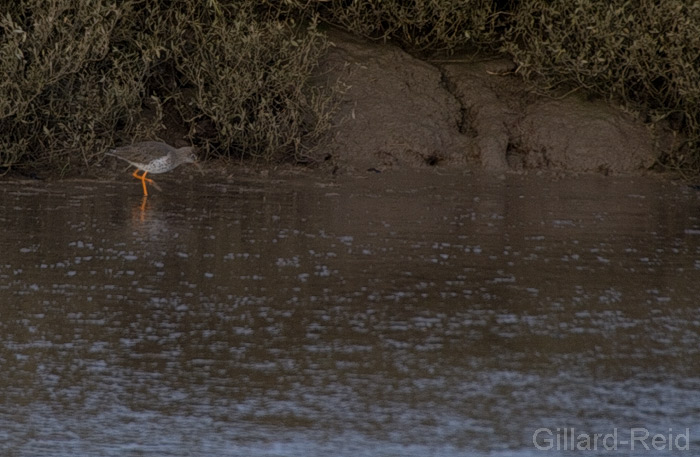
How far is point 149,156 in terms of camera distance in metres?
9.25

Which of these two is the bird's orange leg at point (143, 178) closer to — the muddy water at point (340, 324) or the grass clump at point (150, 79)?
the muddy water at point (340, 324)

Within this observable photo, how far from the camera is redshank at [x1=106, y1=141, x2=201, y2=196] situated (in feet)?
30.3

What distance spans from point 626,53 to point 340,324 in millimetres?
5853

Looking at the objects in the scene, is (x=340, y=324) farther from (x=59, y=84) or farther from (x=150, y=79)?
(x=150, y=79)

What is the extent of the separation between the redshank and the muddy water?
0.88 ft

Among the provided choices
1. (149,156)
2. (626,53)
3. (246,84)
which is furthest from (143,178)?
(626,53)

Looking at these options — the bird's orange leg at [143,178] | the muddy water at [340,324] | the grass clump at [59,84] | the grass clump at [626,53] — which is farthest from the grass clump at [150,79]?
the grass clump at [626,53]

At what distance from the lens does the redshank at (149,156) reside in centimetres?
925

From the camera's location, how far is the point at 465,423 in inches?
177

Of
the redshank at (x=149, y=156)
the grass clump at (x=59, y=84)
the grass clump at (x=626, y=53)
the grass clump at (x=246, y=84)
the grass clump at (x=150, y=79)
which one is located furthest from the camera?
the grass clump at (x=626, y=53)

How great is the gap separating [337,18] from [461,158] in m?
1.88

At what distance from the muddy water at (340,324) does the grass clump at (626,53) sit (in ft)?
5.65

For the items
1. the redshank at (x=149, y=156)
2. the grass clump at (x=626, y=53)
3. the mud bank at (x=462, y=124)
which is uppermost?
the grass clump at (x=626, y=53)

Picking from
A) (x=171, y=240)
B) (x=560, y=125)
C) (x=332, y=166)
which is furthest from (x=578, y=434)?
(x=560, y=125)
